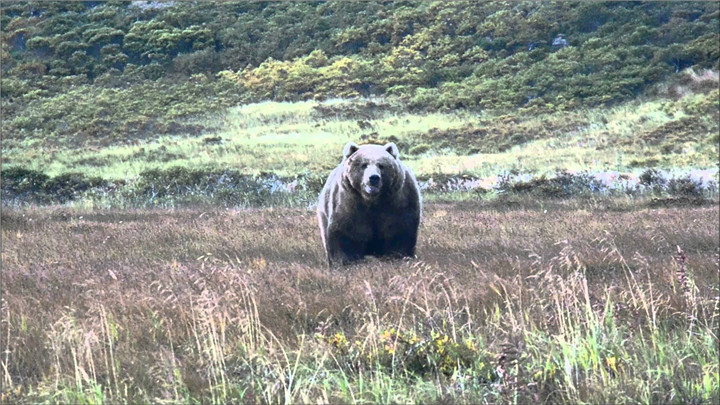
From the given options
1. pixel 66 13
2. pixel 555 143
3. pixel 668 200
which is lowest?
pixel 555 143

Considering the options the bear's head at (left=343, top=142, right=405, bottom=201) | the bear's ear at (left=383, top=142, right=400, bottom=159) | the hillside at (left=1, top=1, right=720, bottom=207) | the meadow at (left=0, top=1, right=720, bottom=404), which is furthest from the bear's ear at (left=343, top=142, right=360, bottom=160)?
the hillside at (left=1, top=1, right=720, bottom=207)

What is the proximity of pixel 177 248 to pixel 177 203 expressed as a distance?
10182 millimetres

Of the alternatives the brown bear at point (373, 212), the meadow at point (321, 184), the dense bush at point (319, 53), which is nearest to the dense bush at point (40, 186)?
the meadow at point (321, 184)

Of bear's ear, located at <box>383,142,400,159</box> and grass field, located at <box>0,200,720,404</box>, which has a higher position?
bear's ear, located at <box>383,142,400,159</box>

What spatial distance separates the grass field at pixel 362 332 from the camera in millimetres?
4047

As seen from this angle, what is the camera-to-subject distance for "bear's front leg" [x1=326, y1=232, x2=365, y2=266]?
8.72 m

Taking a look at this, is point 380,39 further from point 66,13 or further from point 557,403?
point 557,403

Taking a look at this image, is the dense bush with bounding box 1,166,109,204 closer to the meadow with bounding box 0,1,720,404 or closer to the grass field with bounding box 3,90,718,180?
the meadow with bounding box 0,1,720,404

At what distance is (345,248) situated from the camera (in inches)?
345

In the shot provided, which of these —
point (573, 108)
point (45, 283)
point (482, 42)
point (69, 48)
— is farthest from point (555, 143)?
point (45, 283)

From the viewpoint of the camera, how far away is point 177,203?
20547 millimetres

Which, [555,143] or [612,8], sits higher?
[612,8]

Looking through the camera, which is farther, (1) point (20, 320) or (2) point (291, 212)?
(2) point (291, 212)

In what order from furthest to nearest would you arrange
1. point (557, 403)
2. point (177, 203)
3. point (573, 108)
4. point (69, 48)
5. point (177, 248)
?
point (69, 48) → point (573, 108) → point (177, 203) → point (177, 248) → point (557, 403)
